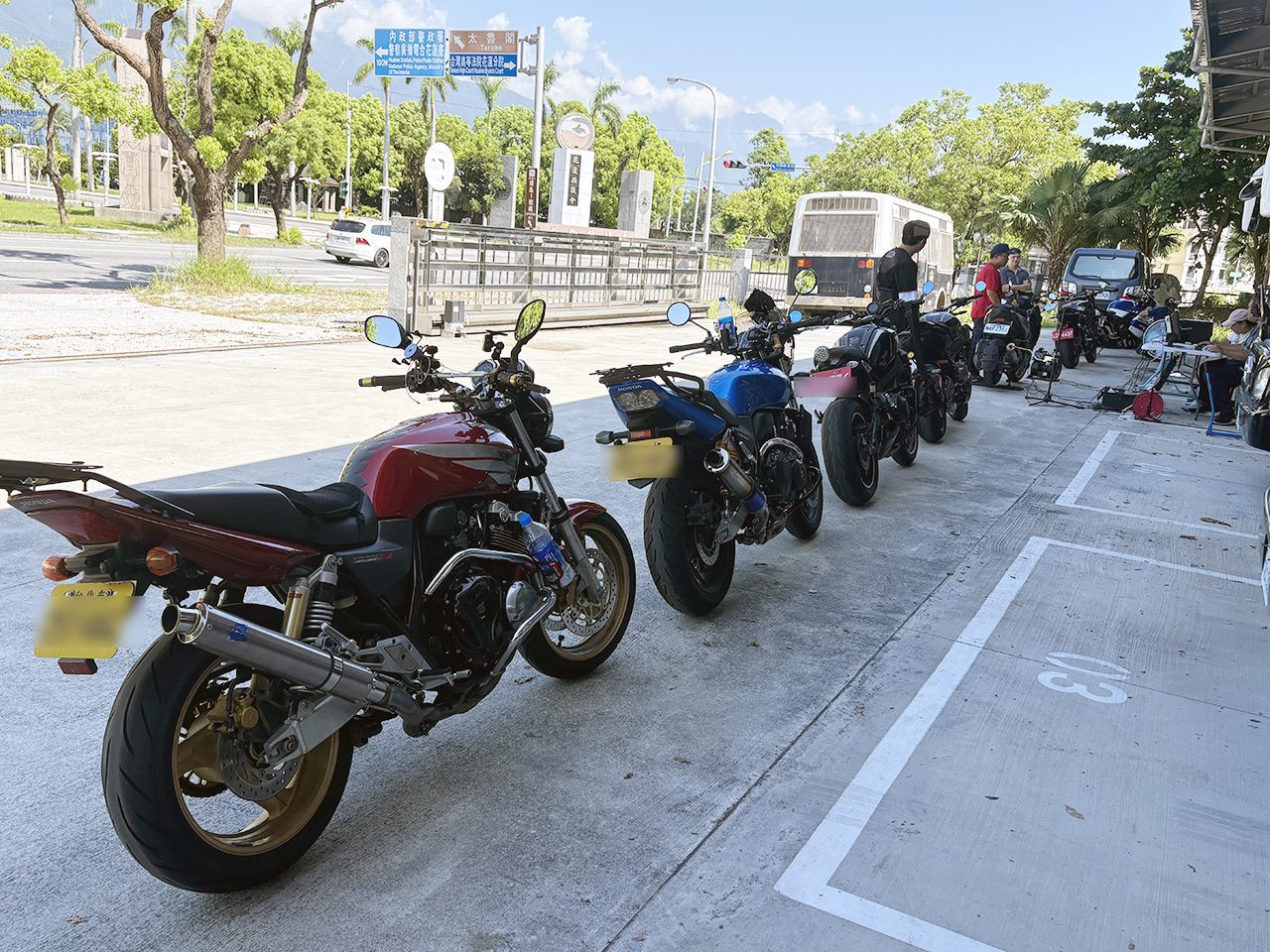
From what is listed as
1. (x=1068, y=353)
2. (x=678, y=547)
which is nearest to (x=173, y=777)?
(x=678, y=547)

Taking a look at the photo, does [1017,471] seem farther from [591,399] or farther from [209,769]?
[209,769]

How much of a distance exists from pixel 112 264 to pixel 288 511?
2116 cm

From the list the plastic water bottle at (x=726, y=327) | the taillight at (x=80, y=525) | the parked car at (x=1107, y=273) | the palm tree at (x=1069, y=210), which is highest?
the palm tree at (x=1069, y=210)

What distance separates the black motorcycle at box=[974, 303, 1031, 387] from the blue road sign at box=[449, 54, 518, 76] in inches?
633

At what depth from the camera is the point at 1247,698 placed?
13.3 ft

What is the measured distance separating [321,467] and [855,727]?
13.4 feet

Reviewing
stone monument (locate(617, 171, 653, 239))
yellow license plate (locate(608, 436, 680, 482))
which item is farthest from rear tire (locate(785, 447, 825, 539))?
stone monument (locate(617, 171, 653, 239))

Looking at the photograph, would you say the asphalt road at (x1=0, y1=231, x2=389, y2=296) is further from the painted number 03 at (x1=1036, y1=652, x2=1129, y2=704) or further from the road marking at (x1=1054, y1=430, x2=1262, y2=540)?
the painted number 03 at (x1=1036, y1=652, x2=1129, y2=704)

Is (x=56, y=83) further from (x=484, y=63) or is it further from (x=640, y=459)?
(x=640, y=459)

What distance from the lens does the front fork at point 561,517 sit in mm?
3311

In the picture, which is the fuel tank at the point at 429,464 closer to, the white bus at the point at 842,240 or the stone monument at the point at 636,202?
the white bus at the point at 842,240

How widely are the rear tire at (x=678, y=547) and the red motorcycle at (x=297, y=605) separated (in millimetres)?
868

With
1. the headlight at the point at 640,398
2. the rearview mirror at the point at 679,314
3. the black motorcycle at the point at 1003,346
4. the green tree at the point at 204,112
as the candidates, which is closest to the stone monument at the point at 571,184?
the green tree at the point at 204,112

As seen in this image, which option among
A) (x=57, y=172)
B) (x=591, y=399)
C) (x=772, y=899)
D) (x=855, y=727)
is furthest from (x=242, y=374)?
(x=57, y=172)
